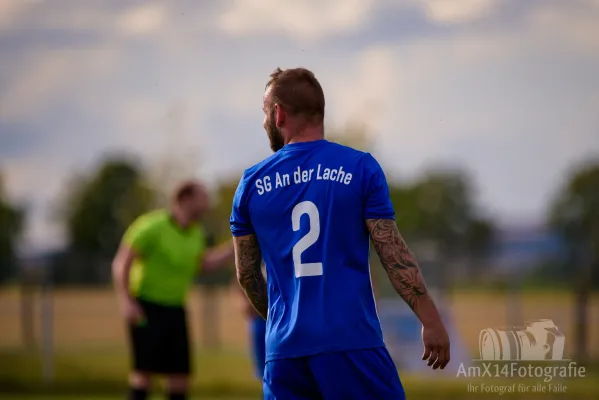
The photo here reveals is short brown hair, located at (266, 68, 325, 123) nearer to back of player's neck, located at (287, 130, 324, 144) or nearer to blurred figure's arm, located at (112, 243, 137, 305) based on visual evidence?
back of player's neck, located at (287, 130, 324, 144)

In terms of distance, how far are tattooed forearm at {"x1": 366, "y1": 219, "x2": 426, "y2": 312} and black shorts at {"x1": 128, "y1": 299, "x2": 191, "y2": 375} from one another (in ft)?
18.8

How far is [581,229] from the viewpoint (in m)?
20.7

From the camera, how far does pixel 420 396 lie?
44.7ft

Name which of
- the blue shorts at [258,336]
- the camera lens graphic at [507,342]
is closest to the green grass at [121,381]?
the camera lens graphic at [507,342]

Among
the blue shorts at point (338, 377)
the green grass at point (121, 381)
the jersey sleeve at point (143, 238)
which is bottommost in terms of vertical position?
the green grass at point (121, 381)

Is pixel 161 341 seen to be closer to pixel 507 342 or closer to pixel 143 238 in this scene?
pixel 143 238

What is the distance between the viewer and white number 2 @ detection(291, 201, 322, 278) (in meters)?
4.02

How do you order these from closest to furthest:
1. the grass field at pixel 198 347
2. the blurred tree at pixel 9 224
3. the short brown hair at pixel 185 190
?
the short brown hair at pixel 185 190, the grass field at pixel 198 347, the blurred tree at pixel 9 224

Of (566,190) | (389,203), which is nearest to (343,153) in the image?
(389,203)

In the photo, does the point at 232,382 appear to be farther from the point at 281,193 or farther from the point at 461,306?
the point at 281,193

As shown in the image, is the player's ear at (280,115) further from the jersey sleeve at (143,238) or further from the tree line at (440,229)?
the tree line at (440,229)

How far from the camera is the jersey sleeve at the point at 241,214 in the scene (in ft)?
13.8

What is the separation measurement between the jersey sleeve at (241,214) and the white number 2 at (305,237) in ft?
0.86

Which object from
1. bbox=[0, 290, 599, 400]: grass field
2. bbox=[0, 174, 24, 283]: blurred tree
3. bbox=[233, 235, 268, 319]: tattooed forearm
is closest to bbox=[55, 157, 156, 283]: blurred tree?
bbox=[0, 174, 24, 283]: blurred tree
